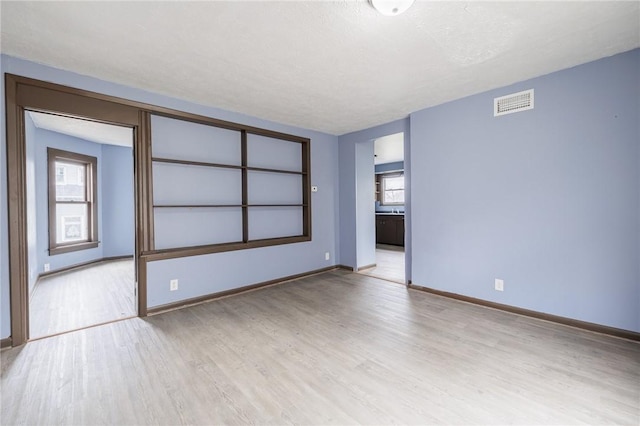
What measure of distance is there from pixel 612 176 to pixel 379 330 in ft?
8.19

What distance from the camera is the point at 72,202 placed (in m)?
5.09

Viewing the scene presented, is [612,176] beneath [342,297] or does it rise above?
above

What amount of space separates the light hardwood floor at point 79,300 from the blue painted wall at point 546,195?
3994 mm

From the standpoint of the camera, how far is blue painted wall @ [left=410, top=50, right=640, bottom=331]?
2.35m

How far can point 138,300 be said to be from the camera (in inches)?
117

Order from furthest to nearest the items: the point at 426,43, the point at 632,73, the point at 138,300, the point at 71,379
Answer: the point at 138,300 < the point at 632,73 < the point at 426,43 < the point at 71,379

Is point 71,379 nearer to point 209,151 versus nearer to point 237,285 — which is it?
point 237,285

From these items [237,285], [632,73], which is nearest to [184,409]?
[237,285]

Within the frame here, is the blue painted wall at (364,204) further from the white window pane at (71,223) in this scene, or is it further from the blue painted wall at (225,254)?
the white window pane at (71,223)

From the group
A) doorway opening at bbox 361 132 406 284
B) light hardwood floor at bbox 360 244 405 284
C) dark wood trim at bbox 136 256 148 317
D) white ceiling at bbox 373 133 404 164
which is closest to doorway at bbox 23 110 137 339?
dark wood trim at bbox 136 256 148 317

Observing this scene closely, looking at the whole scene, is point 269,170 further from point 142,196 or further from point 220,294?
point 220,294

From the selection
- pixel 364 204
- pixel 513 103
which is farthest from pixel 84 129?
pixel 513 103

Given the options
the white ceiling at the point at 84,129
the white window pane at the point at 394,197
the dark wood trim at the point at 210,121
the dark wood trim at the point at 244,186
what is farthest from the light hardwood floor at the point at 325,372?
the white window pane at the point at 394,197

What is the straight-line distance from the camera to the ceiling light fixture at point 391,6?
1.65 metres
